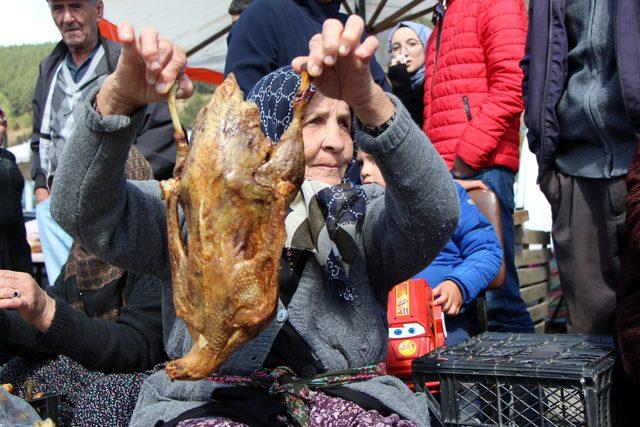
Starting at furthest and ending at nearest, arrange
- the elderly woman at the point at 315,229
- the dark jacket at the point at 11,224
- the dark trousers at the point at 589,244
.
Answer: the dark jacket at the point at 11,224
the dark trousers at the point at 589,244
the elderly woman at the point at 315,229

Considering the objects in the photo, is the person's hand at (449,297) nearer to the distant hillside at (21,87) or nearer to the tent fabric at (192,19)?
the tent fabric at (192,19)

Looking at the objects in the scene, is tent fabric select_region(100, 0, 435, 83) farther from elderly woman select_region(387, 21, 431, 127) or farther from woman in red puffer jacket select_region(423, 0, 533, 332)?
woman in red puffer jacket select_region(423, 0, 533, 332)

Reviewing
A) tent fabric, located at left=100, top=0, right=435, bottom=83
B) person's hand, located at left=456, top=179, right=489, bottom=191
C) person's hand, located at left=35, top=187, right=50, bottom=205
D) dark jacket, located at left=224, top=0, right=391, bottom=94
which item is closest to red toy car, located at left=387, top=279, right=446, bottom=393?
person's hand, located at left=456, top=179, right=489, bottom=191

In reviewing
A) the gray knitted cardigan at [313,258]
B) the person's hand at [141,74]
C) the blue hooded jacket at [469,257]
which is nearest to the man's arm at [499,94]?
the blue hooded jacket at [469,257]

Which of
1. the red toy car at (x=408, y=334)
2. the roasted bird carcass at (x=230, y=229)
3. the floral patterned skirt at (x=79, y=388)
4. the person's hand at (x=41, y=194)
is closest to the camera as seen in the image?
the roasted bird carcass at (x=230, y=229)

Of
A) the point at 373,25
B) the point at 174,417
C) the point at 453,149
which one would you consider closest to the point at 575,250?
the point at 453,149

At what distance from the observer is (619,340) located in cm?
240

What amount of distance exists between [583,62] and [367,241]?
1590 millimetres

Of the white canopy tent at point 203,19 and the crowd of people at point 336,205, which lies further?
the white canopy tent at point 203,19

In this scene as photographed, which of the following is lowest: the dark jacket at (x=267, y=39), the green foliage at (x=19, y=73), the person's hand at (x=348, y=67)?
the person's hand at (x=348, y=67)

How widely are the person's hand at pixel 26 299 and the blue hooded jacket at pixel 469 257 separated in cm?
166

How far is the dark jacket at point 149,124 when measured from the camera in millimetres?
3670

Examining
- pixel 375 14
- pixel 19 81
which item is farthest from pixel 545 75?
pixel 19 81

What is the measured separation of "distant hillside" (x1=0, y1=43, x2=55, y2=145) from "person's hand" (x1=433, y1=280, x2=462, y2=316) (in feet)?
64.7
